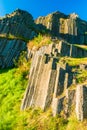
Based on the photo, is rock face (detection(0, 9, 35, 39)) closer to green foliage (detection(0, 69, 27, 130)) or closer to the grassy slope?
green foliage (detection(0, 69, 27, 130))

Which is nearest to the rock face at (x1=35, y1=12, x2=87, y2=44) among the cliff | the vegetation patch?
the cliff

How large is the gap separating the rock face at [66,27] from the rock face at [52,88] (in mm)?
43539

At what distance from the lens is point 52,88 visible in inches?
830

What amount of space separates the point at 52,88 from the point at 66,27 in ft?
183

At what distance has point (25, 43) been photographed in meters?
38.2

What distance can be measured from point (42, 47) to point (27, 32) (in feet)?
50.1

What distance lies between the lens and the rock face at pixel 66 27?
71.1 m

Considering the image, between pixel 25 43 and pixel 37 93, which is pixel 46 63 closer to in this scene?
pixel 37 93

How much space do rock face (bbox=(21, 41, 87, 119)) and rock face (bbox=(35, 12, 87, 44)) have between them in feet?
143

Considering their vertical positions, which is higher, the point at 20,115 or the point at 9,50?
the point at 9,50

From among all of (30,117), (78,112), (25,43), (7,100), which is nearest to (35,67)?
(7,100)

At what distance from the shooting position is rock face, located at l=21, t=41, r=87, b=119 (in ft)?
61.2

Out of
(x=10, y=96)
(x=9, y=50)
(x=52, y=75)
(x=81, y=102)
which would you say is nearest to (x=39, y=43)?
(x=9, y=50)

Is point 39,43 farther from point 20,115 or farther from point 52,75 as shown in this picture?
point 20,115
